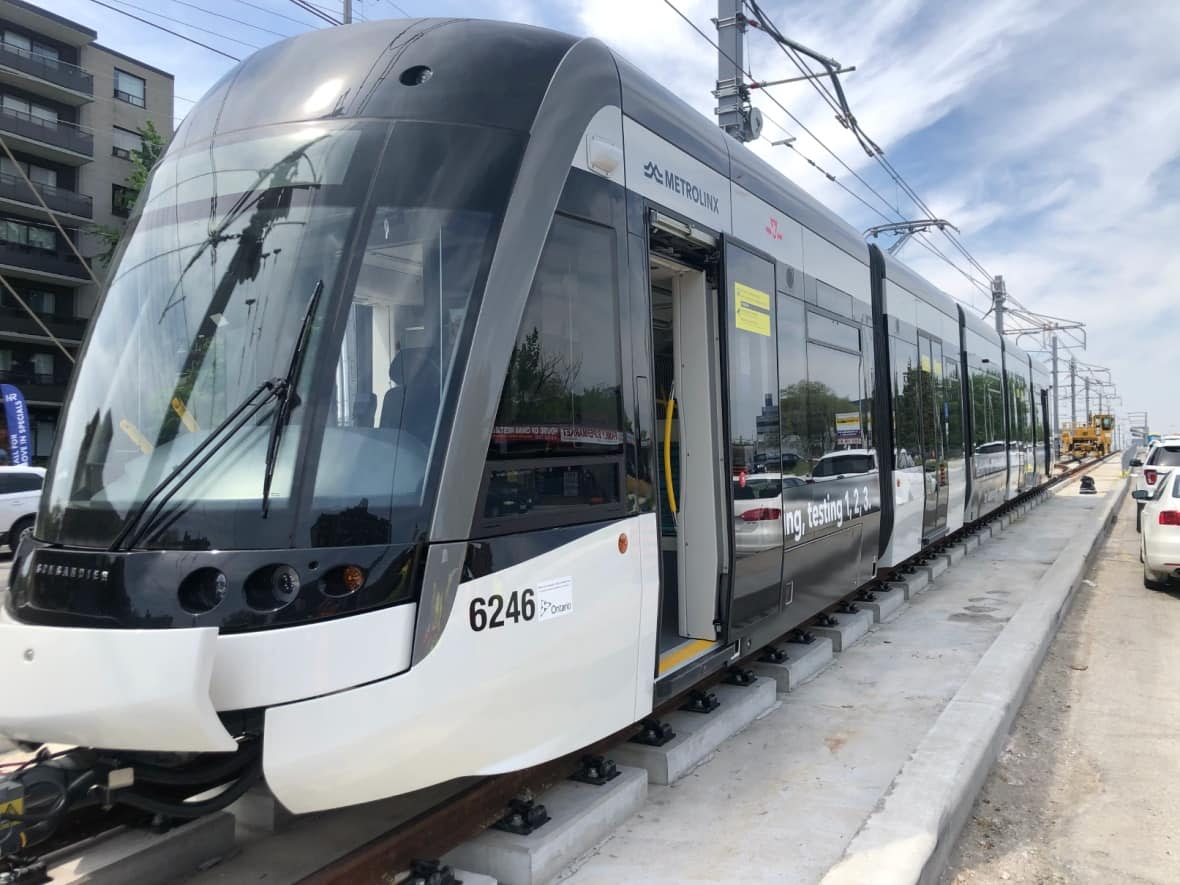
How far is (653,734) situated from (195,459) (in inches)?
116

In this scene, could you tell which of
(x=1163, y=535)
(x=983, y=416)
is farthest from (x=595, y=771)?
(x=983, y=416)

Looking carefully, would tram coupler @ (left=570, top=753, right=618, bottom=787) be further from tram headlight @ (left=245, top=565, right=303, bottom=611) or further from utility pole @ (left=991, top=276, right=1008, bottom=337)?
utility pole @ (left=991, top=276, right=1008, bottom=337)

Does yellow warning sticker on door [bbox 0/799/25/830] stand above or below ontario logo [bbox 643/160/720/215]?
below

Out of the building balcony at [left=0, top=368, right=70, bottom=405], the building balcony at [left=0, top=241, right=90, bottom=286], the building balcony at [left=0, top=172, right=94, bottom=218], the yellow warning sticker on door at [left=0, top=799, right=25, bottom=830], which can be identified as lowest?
the yellow warning sticker on door at [left=0, top=799, right=25, bottom=830]

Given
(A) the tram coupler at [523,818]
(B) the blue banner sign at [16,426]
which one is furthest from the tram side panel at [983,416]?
(B) the blue banner sign at [16,426]

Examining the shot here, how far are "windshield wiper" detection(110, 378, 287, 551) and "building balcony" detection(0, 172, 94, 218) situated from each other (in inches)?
1502

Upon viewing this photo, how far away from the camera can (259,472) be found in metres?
3.00

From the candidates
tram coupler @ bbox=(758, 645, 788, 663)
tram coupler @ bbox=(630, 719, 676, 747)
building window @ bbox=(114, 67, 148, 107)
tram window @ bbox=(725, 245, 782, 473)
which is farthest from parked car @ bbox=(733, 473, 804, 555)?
building window @ bbox=(114, 67, 148, 107)

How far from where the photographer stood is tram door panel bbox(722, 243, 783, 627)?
5.21 m

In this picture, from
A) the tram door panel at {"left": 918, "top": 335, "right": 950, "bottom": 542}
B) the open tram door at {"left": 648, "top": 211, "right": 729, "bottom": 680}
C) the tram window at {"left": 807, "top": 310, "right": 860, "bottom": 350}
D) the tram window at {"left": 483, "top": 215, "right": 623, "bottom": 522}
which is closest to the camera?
the tram window at {"left": 483, "top": 215, "right": 623, "bottom": 522}

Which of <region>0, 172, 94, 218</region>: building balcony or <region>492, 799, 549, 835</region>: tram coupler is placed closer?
<region>492, 799, 549, 835</region>: tram coupler

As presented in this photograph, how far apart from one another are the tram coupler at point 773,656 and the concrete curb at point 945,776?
1.27 metres

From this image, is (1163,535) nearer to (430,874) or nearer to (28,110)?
(430,874)

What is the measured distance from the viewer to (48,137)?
35.9 metres
